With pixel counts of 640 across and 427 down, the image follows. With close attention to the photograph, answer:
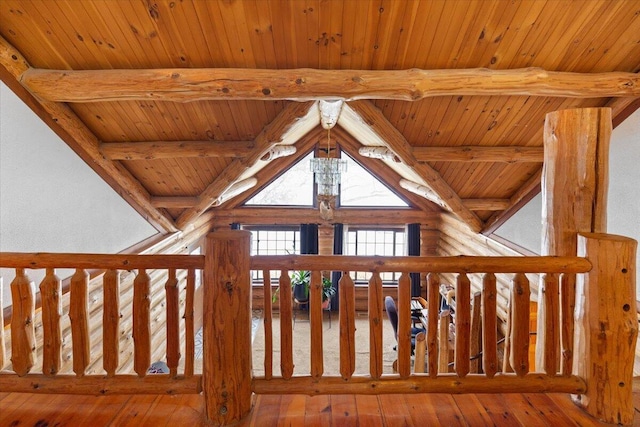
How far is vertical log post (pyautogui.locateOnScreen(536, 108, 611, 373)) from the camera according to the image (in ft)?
6.42

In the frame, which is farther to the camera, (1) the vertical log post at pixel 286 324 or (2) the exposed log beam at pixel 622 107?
(2) the exposed log beam at pixel 622 107

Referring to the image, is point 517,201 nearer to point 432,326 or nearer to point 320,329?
point 432,326

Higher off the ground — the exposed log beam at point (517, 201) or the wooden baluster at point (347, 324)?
the exposed log beam at point (517, 201)

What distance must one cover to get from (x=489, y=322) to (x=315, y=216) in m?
5.82

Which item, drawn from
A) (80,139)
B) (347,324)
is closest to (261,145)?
(80,139)

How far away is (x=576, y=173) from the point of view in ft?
6.56

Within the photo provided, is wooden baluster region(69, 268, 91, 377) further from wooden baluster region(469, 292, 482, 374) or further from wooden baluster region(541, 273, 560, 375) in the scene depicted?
wooden baluster region(469, 292, 482, 374)

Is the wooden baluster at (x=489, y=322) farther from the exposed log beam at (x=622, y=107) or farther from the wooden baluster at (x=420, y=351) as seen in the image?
the exposed log beam at (x=622, y=107)

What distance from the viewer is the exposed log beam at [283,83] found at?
277cm

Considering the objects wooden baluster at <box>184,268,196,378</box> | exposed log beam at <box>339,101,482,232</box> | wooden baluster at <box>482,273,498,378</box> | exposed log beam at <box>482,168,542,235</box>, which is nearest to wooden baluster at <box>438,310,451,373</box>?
exposed log beam at <box>339,101,482,232</box>

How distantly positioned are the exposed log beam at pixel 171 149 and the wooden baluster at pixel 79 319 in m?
2.28

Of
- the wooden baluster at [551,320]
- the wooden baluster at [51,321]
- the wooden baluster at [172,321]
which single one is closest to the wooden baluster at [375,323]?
the wooden baluster at [551,320]

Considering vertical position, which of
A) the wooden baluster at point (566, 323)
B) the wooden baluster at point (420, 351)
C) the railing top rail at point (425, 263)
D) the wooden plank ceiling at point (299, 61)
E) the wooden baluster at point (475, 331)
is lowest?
the wooden baluster at point (420, 351)

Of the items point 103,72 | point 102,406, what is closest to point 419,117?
point 103,72
